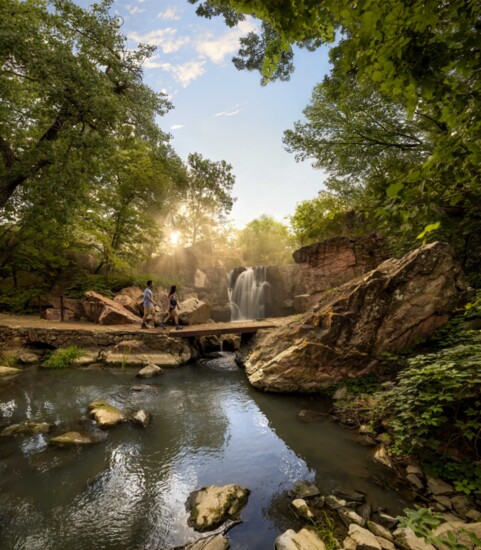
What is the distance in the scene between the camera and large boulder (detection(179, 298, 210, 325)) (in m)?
13.3

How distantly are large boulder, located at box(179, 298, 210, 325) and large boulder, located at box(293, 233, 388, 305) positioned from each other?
19.4ft

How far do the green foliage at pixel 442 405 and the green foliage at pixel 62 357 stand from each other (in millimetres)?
9933

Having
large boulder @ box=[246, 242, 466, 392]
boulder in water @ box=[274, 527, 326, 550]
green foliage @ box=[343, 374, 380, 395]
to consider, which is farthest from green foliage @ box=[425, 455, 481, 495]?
large boulder @ box=[246, 242, 466, 392]

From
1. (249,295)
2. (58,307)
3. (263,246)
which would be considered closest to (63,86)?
(58,307)

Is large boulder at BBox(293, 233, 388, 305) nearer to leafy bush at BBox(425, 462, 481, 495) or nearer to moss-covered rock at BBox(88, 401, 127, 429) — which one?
leafy bush at BBox(425, 462, 481, 495)

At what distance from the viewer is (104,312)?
12.2 metres

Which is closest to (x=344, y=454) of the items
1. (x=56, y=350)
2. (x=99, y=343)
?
(x=99, y=343)

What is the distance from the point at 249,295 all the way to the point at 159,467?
18.1 metres

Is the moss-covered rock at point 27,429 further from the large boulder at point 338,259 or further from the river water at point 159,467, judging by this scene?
the large boulder at point 338,259

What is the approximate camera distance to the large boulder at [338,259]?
12320 mm

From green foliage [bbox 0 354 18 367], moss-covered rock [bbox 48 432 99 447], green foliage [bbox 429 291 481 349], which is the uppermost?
green foliage [bbox 429 291 481 349]

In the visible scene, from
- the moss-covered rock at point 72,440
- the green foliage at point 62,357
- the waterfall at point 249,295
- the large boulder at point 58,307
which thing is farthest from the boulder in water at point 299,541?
the waterfall at point 249,295

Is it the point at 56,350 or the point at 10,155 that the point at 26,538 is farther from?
the point at 10,155

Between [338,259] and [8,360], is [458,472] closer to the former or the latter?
[338,259]
